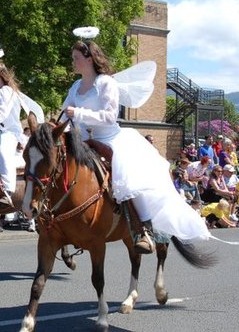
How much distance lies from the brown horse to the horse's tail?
1476mm

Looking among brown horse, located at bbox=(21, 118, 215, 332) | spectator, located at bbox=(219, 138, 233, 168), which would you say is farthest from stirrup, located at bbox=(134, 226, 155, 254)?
spectator, located at bbox=(219, 138, 233, 168)

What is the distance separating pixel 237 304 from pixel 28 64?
53.9 feet

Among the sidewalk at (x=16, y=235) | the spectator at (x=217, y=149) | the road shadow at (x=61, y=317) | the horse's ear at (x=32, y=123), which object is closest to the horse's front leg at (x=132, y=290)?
the road shadow at (x=61, y=317)

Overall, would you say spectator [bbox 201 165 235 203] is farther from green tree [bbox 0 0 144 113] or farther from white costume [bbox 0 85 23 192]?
white costume [bbox 0 85 23 192]

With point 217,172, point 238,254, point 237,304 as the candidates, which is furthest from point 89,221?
point 217,172

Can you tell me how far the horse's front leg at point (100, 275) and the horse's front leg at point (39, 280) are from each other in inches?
14.9

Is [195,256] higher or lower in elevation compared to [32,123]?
lower

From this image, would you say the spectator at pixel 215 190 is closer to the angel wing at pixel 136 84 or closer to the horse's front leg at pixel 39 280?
the angel wing at pixel 136 84

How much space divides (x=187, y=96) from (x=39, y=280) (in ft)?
129

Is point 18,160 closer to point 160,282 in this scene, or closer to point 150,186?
point 160,282

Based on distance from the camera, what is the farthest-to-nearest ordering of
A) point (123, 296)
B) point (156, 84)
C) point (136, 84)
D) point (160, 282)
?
point (156, 84) < point (123, 296) < point (160, 282) < point (136, 84)

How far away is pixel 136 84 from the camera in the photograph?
7.05 m

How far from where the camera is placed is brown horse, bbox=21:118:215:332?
226 inches

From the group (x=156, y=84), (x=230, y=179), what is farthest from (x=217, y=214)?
(x=156, y=84)
